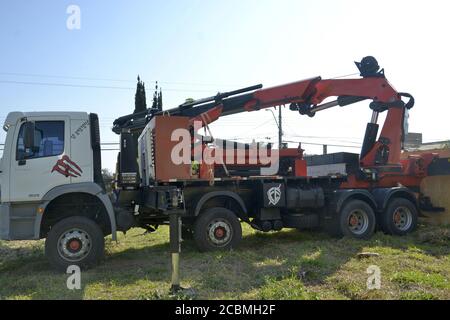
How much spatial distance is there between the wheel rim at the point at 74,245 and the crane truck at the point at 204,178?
0.7 inches

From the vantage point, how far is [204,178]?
850 centimetres

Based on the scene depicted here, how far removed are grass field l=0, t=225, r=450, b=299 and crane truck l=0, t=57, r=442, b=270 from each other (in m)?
0.58

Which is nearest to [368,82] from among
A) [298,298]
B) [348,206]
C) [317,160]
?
[317,160]

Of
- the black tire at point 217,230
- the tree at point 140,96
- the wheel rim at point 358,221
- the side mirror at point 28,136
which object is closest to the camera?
the side mirror at point 28,136

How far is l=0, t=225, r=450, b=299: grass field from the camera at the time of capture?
18.7 ft

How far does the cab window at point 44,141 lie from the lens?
7.31 m

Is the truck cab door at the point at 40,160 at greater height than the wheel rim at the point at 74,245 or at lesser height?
greater

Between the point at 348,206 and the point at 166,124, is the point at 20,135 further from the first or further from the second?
the point at 348,206

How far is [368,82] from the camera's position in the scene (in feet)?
35.1

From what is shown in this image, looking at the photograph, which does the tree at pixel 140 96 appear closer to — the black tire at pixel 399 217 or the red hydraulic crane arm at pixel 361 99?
the red hydraulic crane arm at pixel 361 99

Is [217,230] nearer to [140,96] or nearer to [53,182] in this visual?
[53,182]

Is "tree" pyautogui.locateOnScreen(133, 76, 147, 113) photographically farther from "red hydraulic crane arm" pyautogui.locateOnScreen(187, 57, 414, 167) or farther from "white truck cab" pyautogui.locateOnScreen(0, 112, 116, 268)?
"white truck cab" pyautogui.locateOnScreen(0, 112, 116, 268)

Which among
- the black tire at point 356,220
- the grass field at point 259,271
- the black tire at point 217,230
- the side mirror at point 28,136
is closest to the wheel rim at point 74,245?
the grass field at point 259,271

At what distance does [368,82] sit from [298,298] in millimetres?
7085
